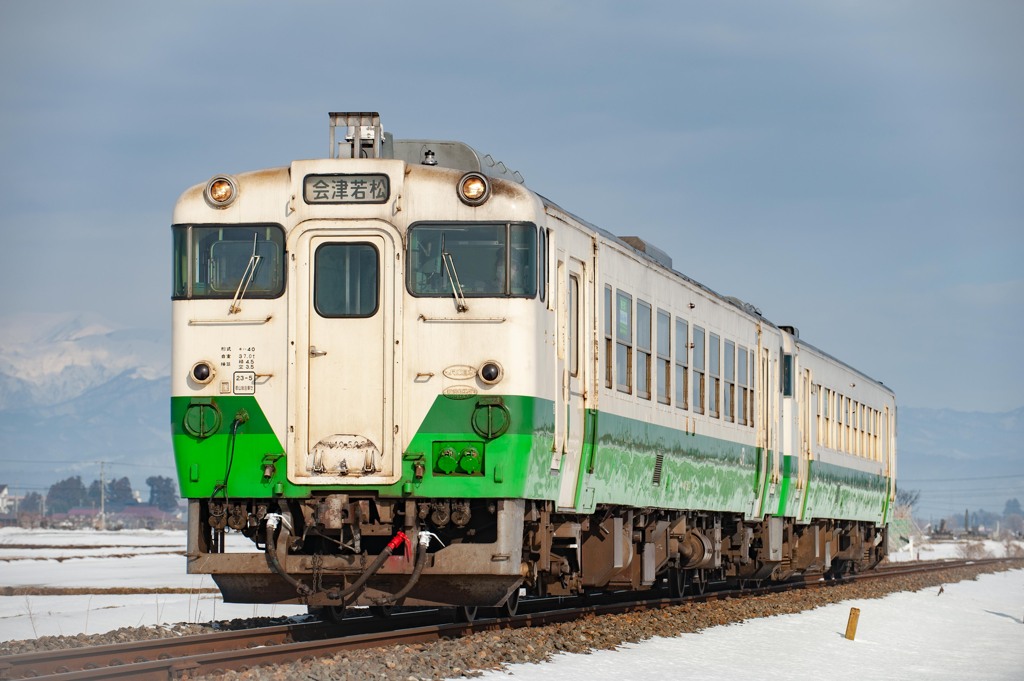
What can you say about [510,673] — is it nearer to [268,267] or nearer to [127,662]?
[127,662]

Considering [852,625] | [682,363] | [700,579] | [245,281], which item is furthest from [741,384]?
[245,281]

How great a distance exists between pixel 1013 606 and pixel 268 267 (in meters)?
19.5

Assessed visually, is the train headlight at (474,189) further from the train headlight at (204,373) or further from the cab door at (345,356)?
the train headlight at (204,373)

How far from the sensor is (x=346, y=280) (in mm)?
12789

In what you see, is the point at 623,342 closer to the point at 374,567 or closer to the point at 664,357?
the point at 664,357

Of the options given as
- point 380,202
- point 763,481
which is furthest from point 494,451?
point 763,481

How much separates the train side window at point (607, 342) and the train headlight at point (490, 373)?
8.96 ft

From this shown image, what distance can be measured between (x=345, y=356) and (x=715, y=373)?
7.78 metres

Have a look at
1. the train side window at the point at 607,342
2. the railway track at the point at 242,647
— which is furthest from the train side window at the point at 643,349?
the railway track at the point at 242,647

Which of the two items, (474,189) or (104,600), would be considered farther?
(104,600)

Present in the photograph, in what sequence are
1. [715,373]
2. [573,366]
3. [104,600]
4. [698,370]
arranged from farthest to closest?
[104,600], [715,373], [698,370], [573,366]

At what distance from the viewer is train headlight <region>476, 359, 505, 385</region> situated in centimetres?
1249

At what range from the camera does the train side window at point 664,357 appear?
1705 centimetres

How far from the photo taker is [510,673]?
39.3 feet
